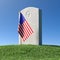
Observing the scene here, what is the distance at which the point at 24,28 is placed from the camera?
843 inches

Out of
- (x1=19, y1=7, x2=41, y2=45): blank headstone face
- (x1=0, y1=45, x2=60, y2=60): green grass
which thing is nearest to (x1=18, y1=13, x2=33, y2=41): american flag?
(x1=19, y1=7, x2=41, y2=45): blank headstone face

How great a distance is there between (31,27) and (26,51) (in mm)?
4127

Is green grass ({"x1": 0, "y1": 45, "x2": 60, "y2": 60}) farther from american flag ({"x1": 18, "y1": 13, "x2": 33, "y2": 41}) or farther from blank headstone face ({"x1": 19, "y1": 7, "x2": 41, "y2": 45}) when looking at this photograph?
american flag ({"x1": 18, "y1": 13, "x2": 33, "y2": 41})

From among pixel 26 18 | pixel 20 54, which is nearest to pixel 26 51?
pixel 20 54

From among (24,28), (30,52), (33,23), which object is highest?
(33,23)

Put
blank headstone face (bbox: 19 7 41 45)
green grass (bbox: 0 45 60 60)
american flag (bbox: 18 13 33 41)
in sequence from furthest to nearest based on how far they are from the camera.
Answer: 1. american flag (bbox: 18 13 33 41)
2. blank headstone face (bbox: 19 7 41 45)
3. green grass (bbox: 0 45 60 60)

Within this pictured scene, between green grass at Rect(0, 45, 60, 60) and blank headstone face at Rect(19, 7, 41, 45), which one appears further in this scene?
blank headstone face at Rect(19, 7, 41, 45)

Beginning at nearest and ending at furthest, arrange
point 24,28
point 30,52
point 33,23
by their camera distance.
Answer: point 30,52, point 33,23, point 24,28

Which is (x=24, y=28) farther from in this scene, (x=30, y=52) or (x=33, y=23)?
(x=30, y=52)

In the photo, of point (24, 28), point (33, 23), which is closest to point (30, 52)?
point (33, 23)

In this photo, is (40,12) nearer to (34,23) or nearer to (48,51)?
(34,23)

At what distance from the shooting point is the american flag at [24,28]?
67.9 feet

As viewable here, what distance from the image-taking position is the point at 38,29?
20.1 m

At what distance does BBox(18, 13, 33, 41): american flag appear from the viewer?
20702 millimetres
